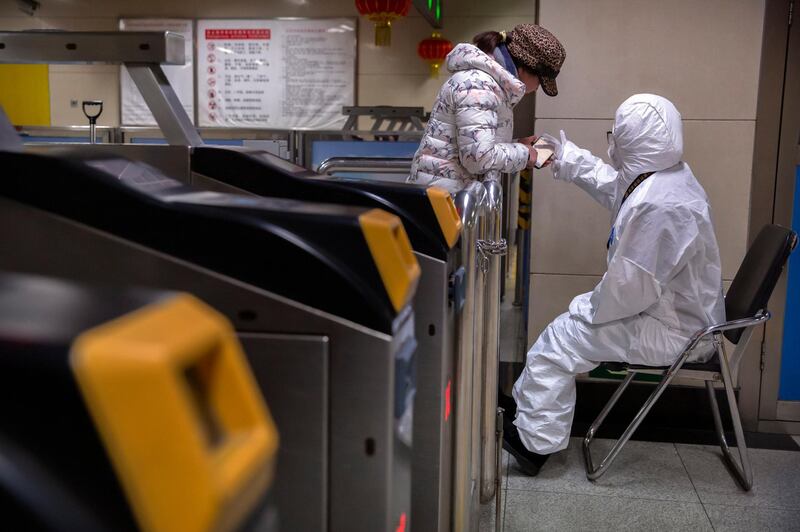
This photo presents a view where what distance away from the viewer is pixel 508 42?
258 cm

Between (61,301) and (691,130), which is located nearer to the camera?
(61,301)

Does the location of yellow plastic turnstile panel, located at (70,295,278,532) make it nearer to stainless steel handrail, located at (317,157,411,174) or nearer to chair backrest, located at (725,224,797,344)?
stainless steel handrail, located at (317,157,411,174)

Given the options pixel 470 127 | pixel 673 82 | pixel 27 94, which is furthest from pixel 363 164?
pixel 27 94

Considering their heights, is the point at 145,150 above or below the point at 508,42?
below

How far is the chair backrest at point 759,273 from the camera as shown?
Result: 2.47 m

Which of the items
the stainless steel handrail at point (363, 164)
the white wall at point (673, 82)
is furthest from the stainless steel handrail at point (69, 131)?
the white wall at point (673, 82)

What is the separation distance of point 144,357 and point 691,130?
9.62 feet

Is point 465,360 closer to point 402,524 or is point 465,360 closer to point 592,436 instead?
point 402,524

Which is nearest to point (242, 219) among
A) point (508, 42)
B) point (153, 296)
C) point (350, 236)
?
point (350, 236)

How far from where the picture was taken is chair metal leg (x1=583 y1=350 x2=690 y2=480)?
2523 millimetres

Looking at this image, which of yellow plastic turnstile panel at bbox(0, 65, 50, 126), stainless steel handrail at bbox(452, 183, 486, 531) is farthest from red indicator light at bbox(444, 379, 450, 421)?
yellow plastic turnstile panel at bbox(0, 65, 50, 126)

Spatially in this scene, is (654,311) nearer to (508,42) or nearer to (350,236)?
(508,42)

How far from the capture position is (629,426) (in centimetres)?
260

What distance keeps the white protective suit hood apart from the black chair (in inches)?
15.5
